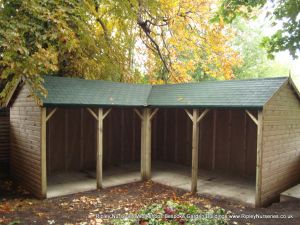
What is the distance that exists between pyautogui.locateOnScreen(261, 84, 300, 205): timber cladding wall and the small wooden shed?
27 millimetres

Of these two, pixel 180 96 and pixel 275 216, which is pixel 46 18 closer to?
pixel 180 96

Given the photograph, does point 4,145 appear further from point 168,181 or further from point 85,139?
point 168,181

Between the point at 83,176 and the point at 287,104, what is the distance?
23.6 feet

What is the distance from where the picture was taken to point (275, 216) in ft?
21.5

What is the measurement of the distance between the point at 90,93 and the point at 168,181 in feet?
13.0

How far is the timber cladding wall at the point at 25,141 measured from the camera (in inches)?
309

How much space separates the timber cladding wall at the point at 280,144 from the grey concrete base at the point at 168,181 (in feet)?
2.41

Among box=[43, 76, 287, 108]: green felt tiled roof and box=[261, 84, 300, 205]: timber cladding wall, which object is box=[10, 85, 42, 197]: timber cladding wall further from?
box=[261, 84, 300, 205]: timber cladding wall

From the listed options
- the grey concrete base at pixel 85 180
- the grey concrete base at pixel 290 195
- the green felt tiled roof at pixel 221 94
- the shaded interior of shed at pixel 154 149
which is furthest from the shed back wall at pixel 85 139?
the grey concrete base at pixel 290 195

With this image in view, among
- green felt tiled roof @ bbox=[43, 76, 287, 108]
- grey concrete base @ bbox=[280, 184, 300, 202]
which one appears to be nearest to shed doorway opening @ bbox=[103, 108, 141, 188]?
green felt tiled roof @ bbox=[43, 76, 287, 108]

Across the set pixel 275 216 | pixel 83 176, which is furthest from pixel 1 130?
pixel 275 216

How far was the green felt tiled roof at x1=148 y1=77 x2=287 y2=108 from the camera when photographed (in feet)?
24.3

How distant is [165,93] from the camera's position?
1025 centimetres

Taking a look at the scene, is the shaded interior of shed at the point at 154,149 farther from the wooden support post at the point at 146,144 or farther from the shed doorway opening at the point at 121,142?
the wooden support post at the point at 146,144
